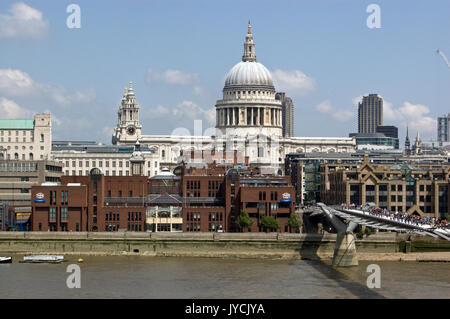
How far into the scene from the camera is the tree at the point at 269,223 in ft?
315

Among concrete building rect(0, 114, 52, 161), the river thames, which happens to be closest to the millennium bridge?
the river thames

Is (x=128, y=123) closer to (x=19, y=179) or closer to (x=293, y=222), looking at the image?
(x=19, y=179)

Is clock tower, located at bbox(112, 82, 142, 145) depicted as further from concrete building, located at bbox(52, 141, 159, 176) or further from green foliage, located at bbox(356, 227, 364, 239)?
green foliage, located at bbox(356, 227, 364, 239)

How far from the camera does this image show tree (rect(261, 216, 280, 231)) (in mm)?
95875

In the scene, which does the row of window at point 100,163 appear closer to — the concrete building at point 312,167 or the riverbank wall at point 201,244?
the concrete building at point 312,167

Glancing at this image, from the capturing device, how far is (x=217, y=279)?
7294 cm

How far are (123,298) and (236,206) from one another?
36068 mm

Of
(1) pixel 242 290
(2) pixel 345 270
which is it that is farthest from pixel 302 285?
(2) pixel 345 270

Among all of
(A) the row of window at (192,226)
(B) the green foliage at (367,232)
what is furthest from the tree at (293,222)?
(A) the row of window at (192,226)

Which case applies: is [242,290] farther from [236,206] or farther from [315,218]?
[315,218]

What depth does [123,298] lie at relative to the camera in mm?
63875

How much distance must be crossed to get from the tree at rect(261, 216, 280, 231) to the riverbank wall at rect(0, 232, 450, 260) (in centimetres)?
554

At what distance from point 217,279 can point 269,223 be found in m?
23.5

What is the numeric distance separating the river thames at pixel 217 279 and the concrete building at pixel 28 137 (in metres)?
88.6
